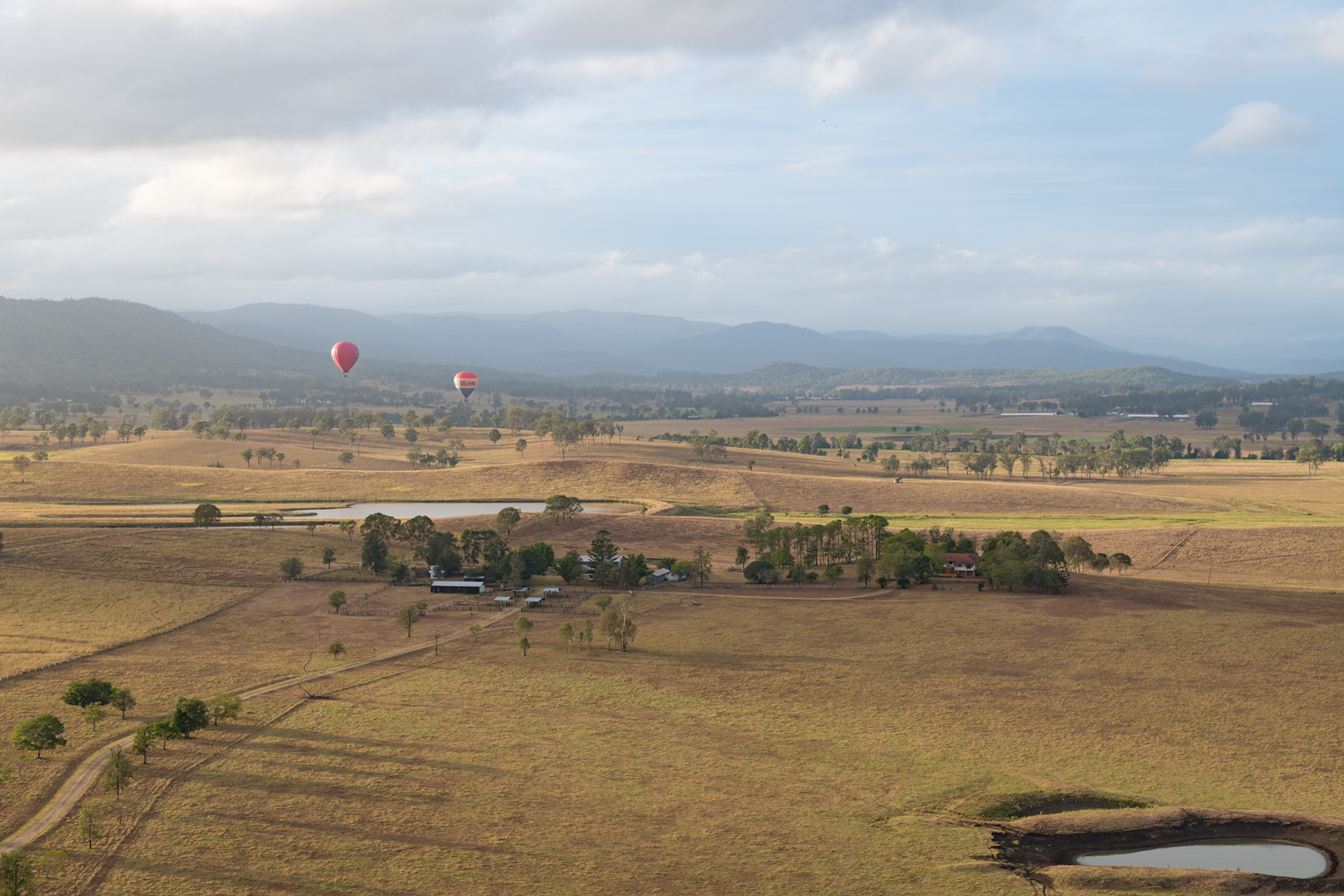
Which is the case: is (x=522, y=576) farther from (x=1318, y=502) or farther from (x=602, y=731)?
(x=1318, y=502)

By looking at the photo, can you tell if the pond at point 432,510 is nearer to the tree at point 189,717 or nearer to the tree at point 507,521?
the tree at point 507,521

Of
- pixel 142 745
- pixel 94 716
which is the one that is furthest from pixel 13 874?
pixel 94 716

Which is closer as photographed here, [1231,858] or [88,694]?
[1231,858]

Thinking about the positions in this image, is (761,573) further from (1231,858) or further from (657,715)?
(1231,858)

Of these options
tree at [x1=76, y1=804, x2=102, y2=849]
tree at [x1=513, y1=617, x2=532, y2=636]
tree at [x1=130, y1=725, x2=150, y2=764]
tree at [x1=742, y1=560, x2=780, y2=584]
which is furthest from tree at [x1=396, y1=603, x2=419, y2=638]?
tree at [x1=742, y1=560, x2=780, y2=584]

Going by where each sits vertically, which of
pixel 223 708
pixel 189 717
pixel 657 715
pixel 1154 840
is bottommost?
pixel 1154 840
